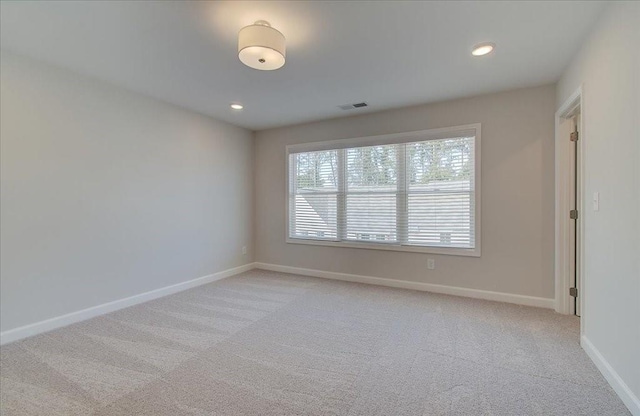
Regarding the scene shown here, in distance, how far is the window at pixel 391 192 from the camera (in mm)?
3748

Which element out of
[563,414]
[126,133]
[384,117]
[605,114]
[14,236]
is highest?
[384,117]

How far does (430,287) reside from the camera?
12.9 ft

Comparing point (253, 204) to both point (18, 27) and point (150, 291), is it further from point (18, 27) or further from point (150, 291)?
point (18, 27)

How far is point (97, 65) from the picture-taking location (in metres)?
2.82

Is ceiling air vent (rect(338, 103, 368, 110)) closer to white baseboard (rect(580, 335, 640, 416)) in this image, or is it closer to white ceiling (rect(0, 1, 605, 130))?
white ceiling (rect(0, 1, 605, 130))

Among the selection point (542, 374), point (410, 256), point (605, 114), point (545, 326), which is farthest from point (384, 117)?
point (542, 374)

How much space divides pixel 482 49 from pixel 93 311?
4.52 metres

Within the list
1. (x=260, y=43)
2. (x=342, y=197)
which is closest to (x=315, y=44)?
(x=260, y=43)

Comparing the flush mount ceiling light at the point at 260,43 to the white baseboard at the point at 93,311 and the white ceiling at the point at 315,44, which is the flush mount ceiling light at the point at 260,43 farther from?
the white baseboard at the point at 93,311

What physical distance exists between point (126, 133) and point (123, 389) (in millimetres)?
2729

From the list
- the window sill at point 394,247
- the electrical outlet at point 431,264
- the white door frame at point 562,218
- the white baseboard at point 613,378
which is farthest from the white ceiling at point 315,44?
the white baseboard at point 613,378

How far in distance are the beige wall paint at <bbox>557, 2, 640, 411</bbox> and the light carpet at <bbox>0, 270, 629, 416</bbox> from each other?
33 cm

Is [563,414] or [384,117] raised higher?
[384,117]

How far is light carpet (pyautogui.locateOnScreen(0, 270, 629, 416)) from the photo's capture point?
1755mm
